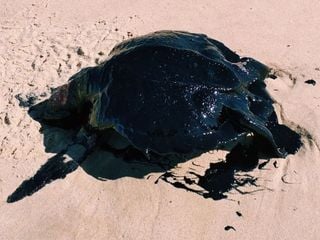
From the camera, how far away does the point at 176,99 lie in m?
3.72

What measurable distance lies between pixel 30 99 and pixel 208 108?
1632mm

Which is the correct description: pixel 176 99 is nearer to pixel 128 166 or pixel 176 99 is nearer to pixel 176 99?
pixel 176 99

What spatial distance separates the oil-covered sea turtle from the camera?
367 cm

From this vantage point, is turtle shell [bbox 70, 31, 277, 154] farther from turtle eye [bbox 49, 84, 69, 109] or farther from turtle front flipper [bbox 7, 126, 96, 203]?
turtle eye [bbox 49, 84, 69, 109]

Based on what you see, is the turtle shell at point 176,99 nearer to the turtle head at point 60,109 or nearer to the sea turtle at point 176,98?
the sea turtle at point 176,98

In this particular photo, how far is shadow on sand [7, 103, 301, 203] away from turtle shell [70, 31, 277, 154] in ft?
0.54

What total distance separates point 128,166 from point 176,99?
631 mm

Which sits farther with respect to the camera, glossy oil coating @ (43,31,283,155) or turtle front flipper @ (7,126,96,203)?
turtle front flipper @ (7,126,96,203)

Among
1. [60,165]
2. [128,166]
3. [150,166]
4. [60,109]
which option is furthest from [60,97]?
[150,166]

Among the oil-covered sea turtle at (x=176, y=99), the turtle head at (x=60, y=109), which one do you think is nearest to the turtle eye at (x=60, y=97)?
the turtle head at (x=60, y=109)

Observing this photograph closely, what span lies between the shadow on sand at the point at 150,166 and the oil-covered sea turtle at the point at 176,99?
8 centimetres

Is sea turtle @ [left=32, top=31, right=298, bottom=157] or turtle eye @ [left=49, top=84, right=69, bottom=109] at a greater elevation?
sea turtle @ [left=32, top=31, right=298, bottom=157]

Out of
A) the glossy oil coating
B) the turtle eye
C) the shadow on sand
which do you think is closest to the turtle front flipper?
the shadow on sand

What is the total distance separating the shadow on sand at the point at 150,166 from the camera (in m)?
3.82
